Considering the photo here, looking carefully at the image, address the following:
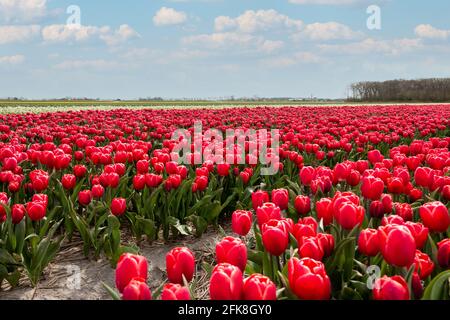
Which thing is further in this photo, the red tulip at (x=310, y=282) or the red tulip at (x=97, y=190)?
the red tulip at (x=97, y=190)

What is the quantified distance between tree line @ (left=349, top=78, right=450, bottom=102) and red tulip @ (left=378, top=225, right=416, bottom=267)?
7420cm

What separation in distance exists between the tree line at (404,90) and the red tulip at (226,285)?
74.7 metres

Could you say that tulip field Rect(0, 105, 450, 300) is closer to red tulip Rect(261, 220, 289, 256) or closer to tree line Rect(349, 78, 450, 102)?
red tulip Rect(261, 220, 289, 256)

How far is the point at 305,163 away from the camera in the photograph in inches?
282

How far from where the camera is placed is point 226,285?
1.69m

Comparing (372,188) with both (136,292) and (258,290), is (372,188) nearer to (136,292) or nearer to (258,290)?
(258,290)

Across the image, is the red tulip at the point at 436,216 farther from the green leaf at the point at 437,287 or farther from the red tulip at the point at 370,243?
the green leaf at the point at 437,287

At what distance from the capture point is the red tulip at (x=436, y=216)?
2.57 meters

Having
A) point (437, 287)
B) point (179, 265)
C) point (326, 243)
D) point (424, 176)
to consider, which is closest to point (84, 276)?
point (179, 265)

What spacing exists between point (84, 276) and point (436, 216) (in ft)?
8.78

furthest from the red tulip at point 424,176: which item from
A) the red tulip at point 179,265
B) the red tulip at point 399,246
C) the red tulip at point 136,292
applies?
the red tulip at point 136,292

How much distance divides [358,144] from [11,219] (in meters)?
6.16
